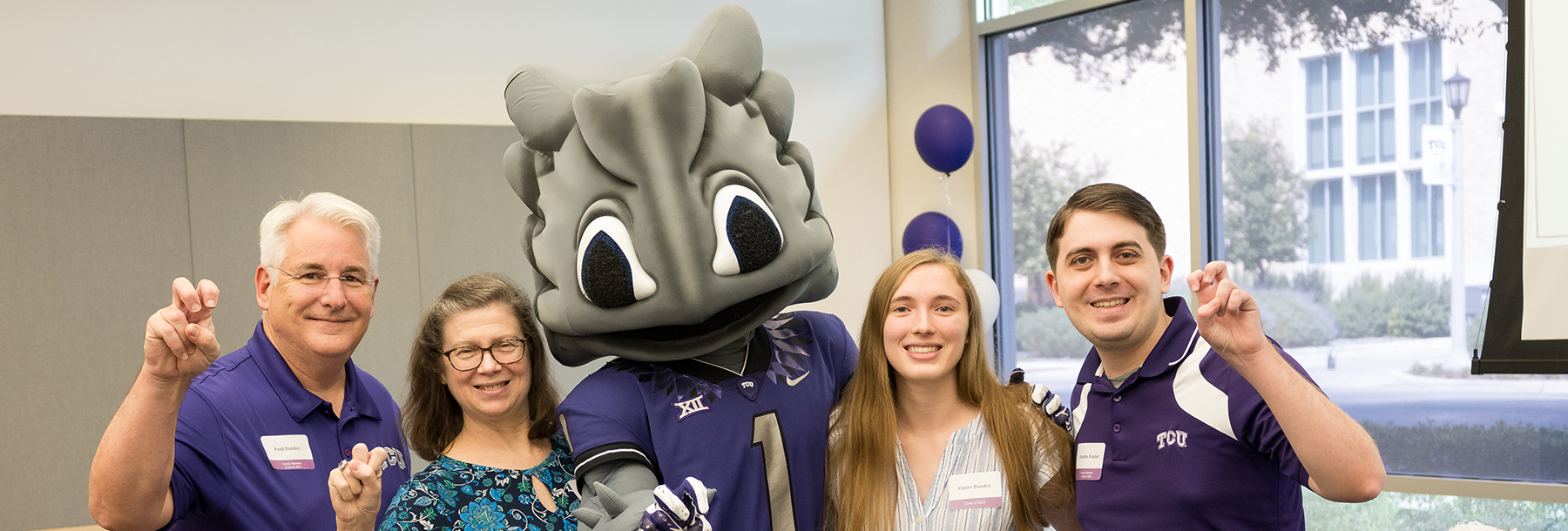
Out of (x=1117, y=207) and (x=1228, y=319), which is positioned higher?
(x=1117, y=207)

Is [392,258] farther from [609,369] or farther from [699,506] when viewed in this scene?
[699,506]

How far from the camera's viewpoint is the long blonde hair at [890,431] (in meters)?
2.12

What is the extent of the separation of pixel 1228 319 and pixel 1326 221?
3.80m

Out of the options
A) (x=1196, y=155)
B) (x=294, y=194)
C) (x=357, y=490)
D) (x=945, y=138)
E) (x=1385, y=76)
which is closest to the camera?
(x=357, y=490)

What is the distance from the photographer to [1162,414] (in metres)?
2.01

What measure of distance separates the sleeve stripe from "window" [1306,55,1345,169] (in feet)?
13.7

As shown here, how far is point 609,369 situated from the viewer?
2.20 m

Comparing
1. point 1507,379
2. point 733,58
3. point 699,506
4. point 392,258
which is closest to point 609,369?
point 699,506

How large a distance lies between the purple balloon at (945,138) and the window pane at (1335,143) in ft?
6.00

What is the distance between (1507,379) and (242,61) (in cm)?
542

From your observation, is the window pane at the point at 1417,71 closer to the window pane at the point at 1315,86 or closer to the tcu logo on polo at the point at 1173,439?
the window pane at the point at 1315,86

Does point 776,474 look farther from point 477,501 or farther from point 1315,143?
point 1315,143

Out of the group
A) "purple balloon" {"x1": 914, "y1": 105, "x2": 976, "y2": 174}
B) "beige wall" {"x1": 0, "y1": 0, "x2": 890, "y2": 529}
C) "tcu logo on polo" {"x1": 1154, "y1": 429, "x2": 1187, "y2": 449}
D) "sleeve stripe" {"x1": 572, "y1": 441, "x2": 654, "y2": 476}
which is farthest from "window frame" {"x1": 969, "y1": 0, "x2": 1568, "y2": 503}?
"sleeve stripe" {"x1": 572, "y1": 441, "x2": 654, "y2": 476}

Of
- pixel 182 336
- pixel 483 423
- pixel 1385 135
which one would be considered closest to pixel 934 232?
pixel 1385 135
